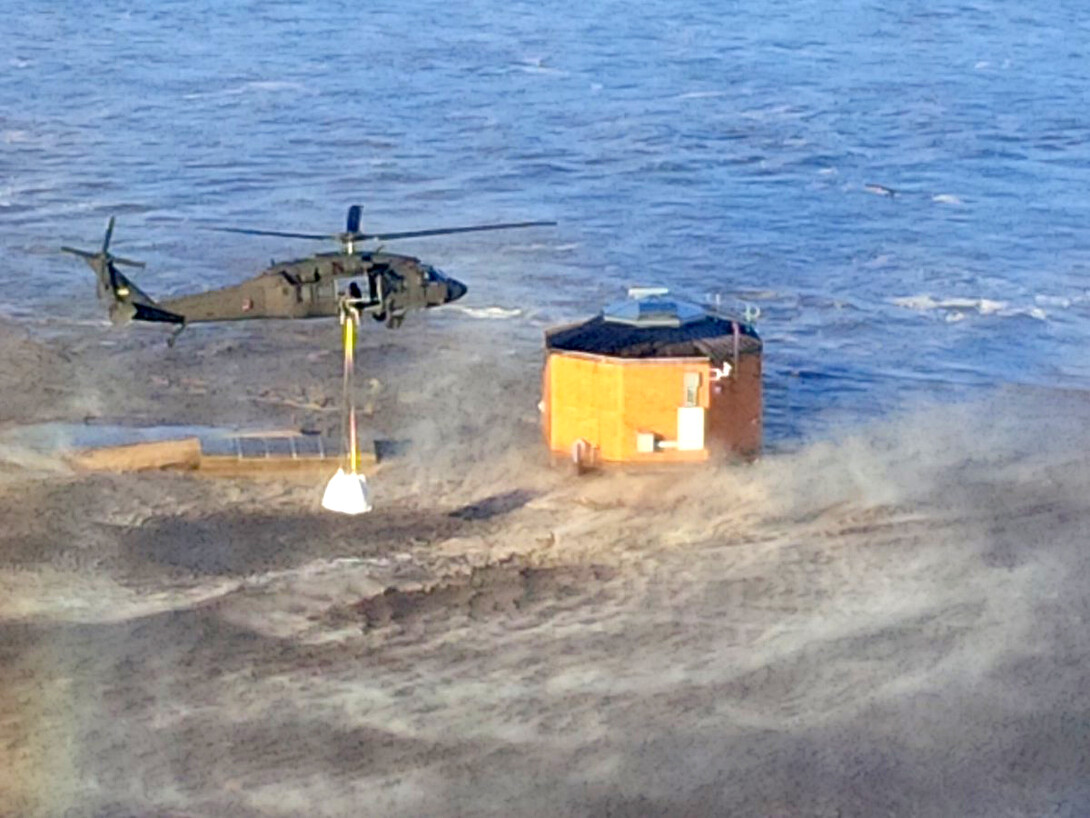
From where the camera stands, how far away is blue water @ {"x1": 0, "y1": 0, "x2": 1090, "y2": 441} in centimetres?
4591

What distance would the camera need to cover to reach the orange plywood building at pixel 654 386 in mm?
31766

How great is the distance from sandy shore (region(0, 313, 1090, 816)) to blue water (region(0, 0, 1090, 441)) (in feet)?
19.5

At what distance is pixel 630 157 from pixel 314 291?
3202cm

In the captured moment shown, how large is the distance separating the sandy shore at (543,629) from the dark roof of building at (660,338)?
6.45 ft

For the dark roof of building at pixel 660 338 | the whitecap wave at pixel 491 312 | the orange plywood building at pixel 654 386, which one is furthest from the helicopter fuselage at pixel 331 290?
the whitecap wave at pixel 491 312

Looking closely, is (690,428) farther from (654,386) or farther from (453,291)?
(453,291)

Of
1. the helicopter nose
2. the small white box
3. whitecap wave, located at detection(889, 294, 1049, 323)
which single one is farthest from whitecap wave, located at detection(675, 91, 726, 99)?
the helicopter nose

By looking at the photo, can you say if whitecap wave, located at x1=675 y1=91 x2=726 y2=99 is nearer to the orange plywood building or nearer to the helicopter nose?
the orange plywood building

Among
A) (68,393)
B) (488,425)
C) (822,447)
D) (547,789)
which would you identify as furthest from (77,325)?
(547,789)

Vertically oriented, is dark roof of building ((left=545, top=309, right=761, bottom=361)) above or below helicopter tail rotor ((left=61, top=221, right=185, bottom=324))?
below

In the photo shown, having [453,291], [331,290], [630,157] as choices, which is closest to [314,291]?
[331,290]

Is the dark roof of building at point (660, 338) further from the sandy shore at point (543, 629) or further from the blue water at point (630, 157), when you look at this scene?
the blue water at point (630, 157)

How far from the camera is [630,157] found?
203 feet

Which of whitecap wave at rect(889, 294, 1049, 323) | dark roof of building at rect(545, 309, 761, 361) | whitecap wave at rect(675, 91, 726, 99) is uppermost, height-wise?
dark roof of building at rect(545, 309, 761, 361)
